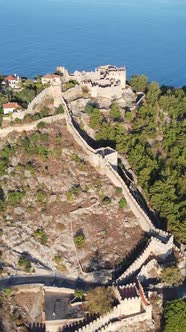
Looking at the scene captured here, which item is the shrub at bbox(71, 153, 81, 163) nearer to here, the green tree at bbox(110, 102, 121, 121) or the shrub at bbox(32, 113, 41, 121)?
the shrub at bbox(32, 113, 41, 121)

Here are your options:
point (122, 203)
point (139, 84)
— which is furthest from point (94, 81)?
point (122, 203)

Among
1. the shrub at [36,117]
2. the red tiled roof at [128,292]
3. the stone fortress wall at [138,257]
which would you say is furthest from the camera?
the shrub at [36,117]

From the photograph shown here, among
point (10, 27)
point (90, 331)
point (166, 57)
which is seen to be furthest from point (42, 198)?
point (10, 27)

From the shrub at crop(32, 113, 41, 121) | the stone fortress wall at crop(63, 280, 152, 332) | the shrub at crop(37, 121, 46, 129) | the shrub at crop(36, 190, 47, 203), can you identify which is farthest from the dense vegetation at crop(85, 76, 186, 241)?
the shrub at crop(36, 190, 47, 203)

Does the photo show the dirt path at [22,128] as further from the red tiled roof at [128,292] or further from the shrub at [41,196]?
the red tiled roof at [128,292]

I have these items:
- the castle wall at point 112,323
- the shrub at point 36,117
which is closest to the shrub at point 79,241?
the castle wall at point 112,323

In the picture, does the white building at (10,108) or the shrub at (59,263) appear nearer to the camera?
the shrub at (59,263)

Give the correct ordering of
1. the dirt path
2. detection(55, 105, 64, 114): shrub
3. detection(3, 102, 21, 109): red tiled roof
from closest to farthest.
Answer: the dirt path, detection(3, 102, 21, 109): red tiled roof, detection(55, 105, 64, 114): shrub
